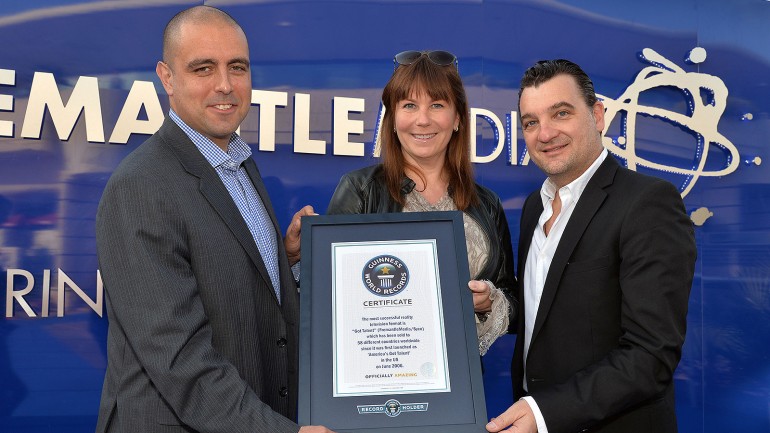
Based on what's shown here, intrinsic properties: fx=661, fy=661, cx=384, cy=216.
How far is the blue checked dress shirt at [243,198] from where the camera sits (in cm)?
229

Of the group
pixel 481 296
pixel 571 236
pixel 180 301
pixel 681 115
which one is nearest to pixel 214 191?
pixel 180 301

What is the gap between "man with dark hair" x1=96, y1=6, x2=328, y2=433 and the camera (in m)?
1.93

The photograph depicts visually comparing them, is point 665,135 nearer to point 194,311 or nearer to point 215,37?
point 215,37

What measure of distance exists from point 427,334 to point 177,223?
86cm

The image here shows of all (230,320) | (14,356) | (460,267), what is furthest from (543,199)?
(14,356)

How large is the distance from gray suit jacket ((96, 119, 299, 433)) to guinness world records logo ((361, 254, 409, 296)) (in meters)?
0.33

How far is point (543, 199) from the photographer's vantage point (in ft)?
9.37

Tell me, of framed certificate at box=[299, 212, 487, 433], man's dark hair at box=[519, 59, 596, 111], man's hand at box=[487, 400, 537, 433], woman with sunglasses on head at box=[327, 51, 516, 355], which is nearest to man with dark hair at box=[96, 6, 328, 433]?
framed certificate at box=[299, 212, 487, 433]

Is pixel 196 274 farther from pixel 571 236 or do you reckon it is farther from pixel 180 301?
pixel 571 236

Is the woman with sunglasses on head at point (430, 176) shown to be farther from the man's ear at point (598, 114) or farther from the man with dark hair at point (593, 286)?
the man's ear at point (598, 114)

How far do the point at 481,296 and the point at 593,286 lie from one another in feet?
1.31

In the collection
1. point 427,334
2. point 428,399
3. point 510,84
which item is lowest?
point 428,399

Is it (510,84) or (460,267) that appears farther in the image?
(510,84)

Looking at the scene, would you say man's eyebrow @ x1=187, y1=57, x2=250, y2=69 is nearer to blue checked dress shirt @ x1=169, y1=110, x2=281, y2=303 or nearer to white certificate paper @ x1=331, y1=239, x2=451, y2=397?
blue checked dress shirt @ x1=169, y1=110, x2=281, y2=303
